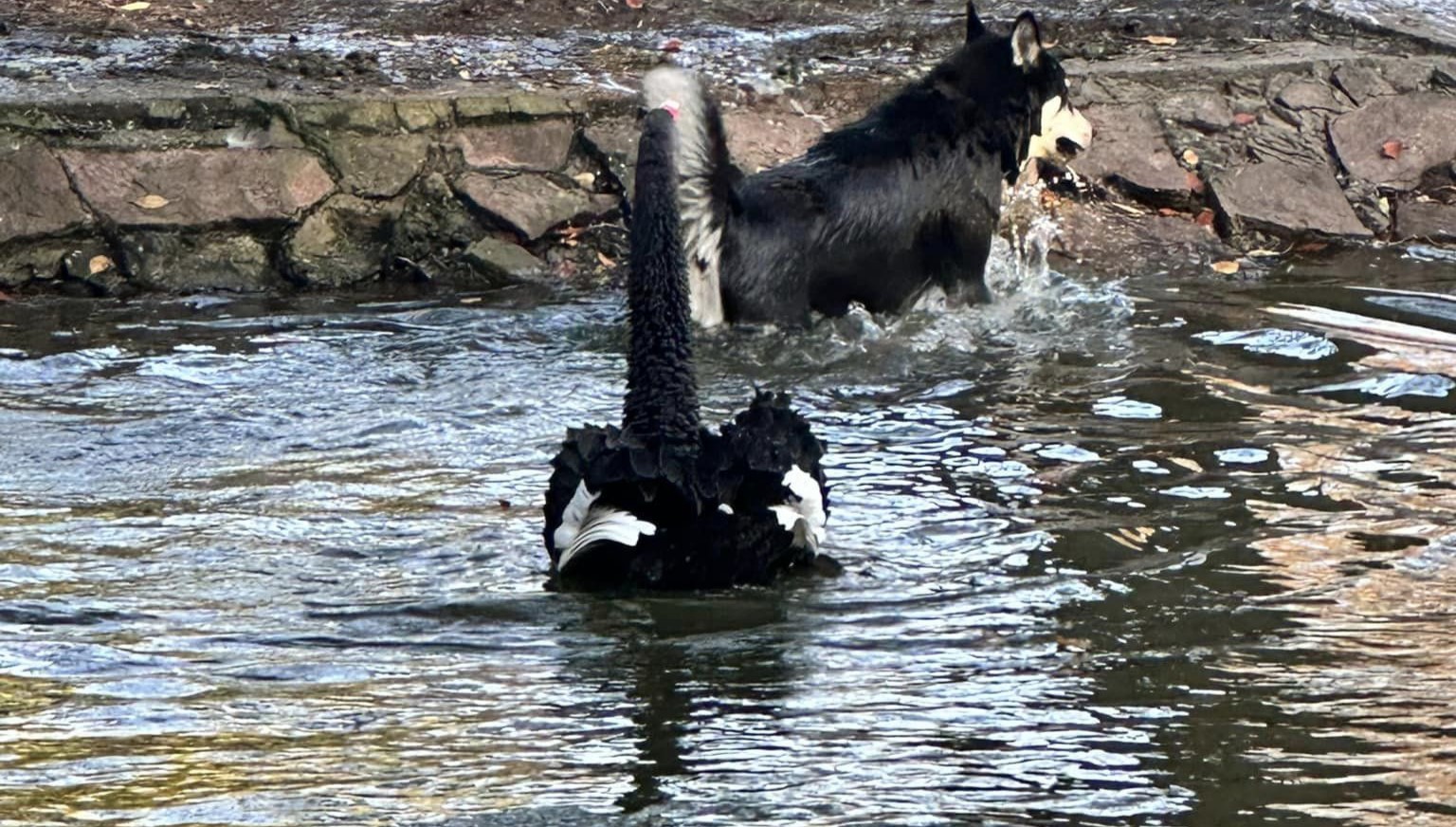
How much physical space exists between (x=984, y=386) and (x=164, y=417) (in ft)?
9.07

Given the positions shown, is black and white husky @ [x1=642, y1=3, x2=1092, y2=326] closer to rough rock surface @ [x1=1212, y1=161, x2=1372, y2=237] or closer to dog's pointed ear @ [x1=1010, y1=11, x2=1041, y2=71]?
dog's pointed ear @ [x1=1010, y1=11, x2=1041, y2=71]

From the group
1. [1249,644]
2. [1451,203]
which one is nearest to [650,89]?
[1249,644]

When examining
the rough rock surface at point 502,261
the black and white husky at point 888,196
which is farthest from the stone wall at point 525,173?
the black and white husky at point 888,196

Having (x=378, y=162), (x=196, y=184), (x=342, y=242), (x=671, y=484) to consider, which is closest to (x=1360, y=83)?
(x=378, y=162)

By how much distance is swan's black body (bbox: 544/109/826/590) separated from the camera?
495 centimetres

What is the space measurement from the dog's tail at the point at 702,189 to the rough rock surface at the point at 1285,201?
273cm

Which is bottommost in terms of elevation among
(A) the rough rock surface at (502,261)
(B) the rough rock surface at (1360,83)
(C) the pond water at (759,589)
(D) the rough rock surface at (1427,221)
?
(C) the pond water at (759,589)

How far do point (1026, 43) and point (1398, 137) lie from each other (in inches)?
89.4

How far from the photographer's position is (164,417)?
6770mm

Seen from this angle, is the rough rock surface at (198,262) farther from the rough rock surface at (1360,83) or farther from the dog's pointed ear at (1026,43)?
the rough rock surface at (1360,83)

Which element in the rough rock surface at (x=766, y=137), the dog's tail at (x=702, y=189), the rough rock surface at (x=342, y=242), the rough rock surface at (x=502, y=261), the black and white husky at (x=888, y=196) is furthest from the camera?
the rough rock surface at (x=766, y=137)

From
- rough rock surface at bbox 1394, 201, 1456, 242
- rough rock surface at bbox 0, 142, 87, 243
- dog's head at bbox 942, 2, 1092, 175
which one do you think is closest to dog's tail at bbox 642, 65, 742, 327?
dog's head at bbox 942, 2, 1092, 175

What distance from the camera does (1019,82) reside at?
28.5ft

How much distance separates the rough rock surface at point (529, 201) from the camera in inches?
353
